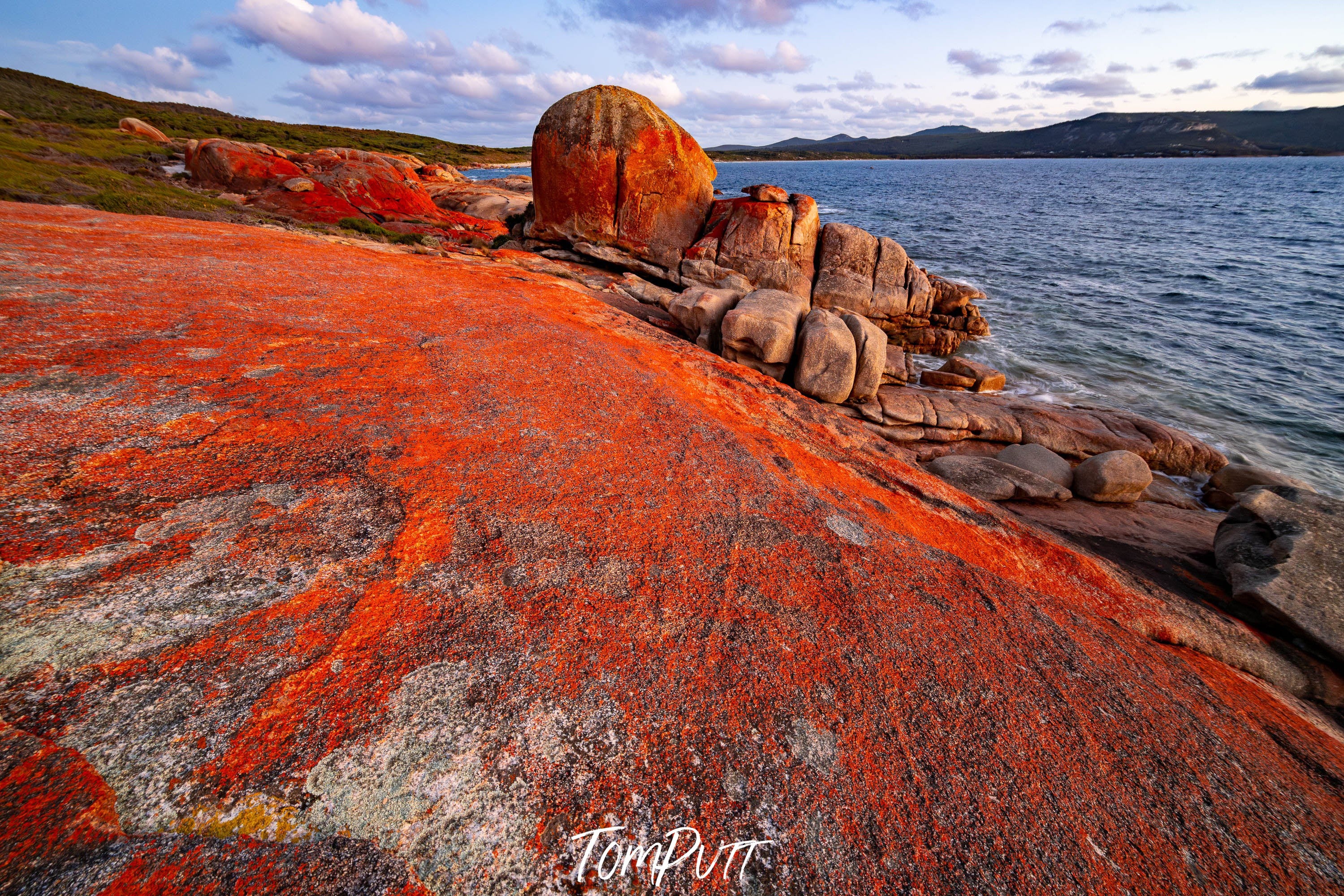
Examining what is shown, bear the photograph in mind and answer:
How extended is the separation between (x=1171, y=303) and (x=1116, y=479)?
2311 centimetres

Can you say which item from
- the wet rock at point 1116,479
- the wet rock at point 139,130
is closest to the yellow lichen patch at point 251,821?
the wet rock at point 1116,479

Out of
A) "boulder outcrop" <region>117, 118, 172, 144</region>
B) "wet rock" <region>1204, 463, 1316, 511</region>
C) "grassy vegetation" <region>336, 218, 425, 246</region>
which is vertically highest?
"boulder outcrop" <region>117, 118, 172, 144</region>

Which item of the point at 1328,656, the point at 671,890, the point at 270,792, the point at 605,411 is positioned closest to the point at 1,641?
the point at 270,792

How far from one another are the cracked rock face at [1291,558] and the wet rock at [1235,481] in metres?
4.56

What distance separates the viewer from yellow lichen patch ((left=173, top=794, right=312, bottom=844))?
202cm

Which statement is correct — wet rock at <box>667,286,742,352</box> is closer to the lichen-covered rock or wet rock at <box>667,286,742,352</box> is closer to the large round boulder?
the large round boulder

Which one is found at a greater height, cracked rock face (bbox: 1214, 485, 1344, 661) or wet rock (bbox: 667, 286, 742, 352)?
wet rock (bbox: 667, 286, 742, 352)

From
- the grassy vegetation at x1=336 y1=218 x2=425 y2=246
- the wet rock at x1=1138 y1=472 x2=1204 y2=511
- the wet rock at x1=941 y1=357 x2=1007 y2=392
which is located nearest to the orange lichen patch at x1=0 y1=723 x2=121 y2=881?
the wet rock at x1=1138 y1=472 x2=1204 y2=511

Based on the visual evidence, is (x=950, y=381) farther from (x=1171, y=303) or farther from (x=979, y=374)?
(x=1171, y=303)

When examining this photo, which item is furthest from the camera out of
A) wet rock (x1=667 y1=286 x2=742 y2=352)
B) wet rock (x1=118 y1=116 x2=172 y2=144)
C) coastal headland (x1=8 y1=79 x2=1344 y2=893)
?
wet rock (x1=118 y1=116 x2=172 y2=144)

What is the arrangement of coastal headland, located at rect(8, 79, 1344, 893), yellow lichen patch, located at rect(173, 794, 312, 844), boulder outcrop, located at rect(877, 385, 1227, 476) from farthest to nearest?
boulder outcrop, located at rect(877, 385, 1227, 476), coastal headland, located at rect(8, 79, 1344, 893), yellow lichen patch, located at rect(173, 794, 312, 844)

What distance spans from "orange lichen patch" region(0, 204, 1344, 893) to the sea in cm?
1504

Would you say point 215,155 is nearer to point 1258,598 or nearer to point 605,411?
point 605,411

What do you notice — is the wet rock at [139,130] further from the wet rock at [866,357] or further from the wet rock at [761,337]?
the wet rock at [866,357]
